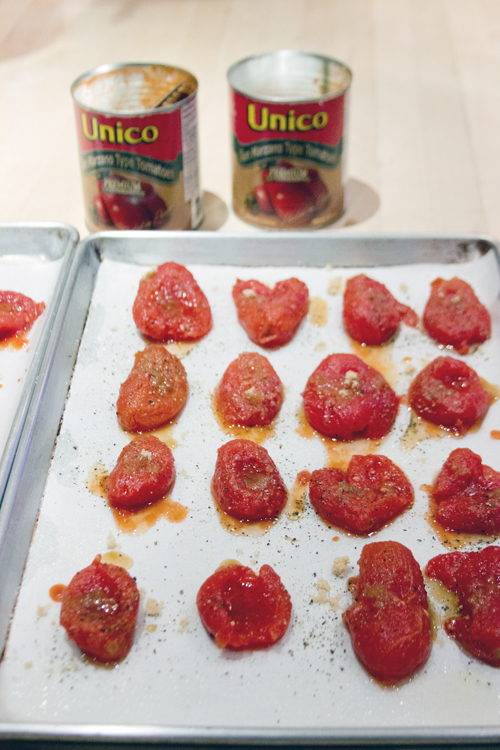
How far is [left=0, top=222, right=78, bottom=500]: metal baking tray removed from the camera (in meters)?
1.34

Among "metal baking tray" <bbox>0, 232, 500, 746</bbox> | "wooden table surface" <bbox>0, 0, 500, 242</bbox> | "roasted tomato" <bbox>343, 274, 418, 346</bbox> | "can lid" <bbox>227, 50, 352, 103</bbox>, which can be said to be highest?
"can lid" <bbox>227, 50, 352, 103</bbox>

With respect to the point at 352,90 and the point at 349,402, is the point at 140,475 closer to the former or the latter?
the point at 349,402

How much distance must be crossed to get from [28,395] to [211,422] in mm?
366

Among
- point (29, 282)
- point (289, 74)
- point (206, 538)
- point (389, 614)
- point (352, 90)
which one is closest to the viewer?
point (389, 614)

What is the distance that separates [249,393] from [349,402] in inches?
8.0

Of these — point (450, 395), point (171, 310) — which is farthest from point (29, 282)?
point (450, 395)

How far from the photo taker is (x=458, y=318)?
4.92ft

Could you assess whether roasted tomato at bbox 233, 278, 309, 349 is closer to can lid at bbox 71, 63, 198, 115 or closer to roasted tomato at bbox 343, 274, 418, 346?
roasted tomato at bbox 343, 274, 418, 346

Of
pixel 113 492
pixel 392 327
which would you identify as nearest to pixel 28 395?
pixel 113 492

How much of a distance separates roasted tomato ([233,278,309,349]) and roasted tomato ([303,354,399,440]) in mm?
154

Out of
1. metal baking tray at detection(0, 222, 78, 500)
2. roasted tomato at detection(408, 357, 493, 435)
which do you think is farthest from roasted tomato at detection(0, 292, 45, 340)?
roasted tomato at detection(408, 357, 493, 435)

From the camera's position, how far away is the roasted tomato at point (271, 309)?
1496mm

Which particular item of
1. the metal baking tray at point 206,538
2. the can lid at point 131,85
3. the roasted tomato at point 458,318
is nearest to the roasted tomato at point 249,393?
the metal baking tray at point 206,538

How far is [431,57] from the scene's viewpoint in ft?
8.71
